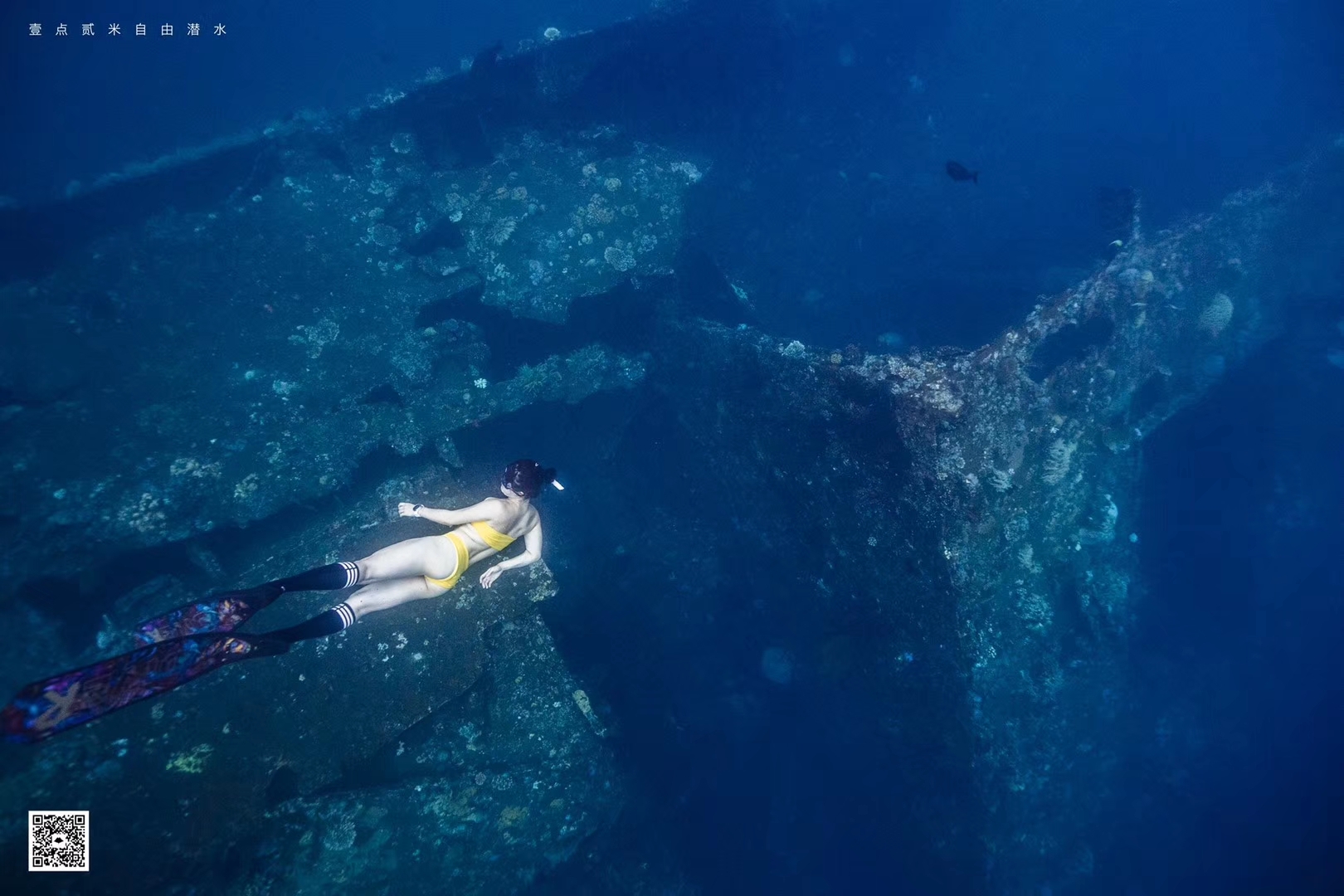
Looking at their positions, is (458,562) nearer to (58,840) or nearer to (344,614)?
(344,614)

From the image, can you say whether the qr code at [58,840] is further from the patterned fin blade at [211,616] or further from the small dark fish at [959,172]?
the small dark fish at [959,172]

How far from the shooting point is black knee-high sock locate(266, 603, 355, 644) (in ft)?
13.3

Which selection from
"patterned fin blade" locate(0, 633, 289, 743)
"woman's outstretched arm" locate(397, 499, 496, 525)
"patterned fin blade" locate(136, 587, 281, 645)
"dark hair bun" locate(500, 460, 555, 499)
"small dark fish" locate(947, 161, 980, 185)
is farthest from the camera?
"small dark fish" locate(947, 161, 980, 185)

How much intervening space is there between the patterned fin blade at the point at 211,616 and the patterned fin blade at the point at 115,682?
0.26 meters

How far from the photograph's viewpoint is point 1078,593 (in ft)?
→ 21.4

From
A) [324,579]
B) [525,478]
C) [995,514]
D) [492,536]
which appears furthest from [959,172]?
[324,579]

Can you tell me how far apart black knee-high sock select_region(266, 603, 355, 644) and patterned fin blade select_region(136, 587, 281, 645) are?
24 cm

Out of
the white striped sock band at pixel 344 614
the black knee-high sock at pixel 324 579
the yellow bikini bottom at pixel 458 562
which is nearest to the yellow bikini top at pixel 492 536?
the yellow bikini bottom at pixel 458 562

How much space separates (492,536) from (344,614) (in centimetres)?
124

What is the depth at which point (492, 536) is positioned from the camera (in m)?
4.99

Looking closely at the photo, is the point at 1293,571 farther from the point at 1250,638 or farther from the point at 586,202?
the point at 586,202

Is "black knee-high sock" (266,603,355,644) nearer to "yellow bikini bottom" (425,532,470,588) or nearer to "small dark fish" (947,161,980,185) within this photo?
"yellow bikini bottom" (425,532,470,588)

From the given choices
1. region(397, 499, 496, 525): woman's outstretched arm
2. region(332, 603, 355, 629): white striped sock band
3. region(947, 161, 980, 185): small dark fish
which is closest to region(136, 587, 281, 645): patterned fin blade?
region(332, 603, 355, 629): white striped sock band

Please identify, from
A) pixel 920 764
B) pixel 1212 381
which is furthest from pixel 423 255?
pixel 1212 381
